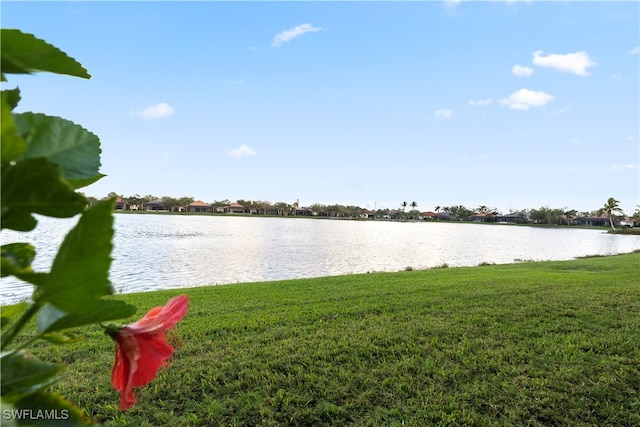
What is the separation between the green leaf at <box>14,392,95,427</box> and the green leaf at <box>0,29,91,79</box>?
0.26 m

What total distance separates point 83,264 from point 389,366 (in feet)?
11.4

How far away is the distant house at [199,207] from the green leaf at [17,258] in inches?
3528

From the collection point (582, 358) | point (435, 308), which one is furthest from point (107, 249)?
point (435, 308)

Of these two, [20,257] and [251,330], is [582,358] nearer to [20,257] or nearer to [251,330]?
[251,330]

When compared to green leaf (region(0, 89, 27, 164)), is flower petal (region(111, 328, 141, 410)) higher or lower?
lower

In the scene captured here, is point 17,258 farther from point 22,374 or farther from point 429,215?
point 429,215

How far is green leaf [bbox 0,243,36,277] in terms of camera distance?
303mm

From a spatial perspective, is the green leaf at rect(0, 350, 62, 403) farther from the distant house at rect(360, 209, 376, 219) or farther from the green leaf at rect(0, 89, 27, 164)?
the distant house at rect(360, 209, 376, 219)

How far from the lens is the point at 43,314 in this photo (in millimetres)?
334

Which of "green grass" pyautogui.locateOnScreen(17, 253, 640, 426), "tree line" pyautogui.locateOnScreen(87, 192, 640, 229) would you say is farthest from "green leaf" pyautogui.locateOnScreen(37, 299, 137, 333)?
"tree line" pyautogui.locateOnScreen(87, 192, 640, 229)

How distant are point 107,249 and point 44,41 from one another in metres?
0.19

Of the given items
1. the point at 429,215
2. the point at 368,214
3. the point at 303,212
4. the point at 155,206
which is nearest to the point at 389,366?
the point at 155,206

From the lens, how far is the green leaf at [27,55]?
31cm

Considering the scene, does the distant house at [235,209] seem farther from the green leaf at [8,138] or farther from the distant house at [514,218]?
the green leaf at [8,138]
